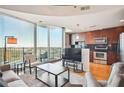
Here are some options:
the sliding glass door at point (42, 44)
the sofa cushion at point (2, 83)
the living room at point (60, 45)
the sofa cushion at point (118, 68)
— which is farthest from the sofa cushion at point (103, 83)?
the sofa cushion at point (2, 83)

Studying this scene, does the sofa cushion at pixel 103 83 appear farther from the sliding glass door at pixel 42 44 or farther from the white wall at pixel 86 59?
the sliding glass door at pixel 42 44

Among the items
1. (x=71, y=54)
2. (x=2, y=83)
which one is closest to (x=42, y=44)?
(x=71, y=54)

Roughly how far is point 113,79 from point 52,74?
0.88 metres

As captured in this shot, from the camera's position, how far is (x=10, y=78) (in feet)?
5.66

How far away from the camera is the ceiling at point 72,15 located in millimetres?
1721

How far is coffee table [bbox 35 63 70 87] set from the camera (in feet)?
5.85

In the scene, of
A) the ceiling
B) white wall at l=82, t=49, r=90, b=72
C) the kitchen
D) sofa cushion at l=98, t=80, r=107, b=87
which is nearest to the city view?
the ceiling

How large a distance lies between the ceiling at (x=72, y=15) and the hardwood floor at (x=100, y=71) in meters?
0.65

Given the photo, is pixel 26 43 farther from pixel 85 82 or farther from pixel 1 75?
pixel 85 82

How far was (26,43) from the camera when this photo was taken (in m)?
1.93

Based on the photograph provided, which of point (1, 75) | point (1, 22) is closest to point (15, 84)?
point (1, 75)

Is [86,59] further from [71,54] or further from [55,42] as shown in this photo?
[55,42]

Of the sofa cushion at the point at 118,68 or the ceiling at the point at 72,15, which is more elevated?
the ceiling at the point at 72,15

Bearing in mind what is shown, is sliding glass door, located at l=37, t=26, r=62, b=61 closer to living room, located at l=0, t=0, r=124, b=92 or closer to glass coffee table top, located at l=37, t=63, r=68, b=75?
living room, located at l=0, t=0, r=124, b=92
